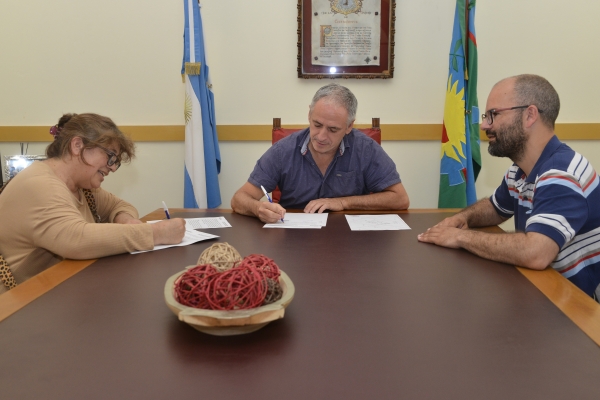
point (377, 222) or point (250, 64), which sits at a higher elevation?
point (250, 64)

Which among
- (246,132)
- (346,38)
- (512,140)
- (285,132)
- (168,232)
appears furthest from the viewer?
(246,132)

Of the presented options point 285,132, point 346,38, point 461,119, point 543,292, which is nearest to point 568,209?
point 543,292

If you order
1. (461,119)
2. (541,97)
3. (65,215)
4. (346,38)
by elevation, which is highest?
(346,38)

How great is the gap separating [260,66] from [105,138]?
6.31 ft

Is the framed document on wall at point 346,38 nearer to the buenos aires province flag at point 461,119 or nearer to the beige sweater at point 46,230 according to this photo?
the buenos aires province flag at point 461,119

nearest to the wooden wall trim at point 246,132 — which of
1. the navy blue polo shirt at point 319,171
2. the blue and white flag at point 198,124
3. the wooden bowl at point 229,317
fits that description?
the blue and white flag at point 198,124

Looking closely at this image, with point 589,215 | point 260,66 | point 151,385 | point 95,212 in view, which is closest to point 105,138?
point 95,212

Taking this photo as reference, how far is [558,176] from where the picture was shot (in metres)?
1.50

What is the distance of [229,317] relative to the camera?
893 millimetres

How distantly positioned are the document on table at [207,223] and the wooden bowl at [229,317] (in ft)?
3.10

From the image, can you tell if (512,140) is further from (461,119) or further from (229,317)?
(461,119)

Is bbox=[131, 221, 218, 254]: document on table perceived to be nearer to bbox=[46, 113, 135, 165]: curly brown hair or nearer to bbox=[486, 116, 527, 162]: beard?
bbox=[46, 113, 135, 165]: curly brown hair

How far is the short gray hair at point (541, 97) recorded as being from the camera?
67.3 inches

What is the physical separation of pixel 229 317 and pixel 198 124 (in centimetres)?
257
